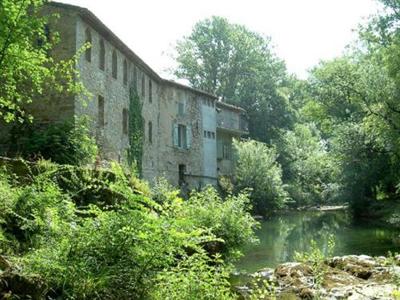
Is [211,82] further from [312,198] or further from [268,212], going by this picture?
[268,212]

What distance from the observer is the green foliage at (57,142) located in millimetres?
16922

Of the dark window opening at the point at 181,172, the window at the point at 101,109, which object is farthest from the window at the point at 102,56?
the dark window opening at the point at 181,172

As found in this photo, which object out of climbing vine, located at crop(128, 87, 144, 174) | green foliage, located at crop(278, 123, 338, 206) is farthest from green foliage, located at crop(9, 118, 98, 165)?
green foliage, located at crop(278, 123, 338, 206)

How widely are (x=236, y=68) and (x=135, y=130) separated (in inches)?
1291

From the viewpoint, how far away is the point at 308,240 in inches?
938

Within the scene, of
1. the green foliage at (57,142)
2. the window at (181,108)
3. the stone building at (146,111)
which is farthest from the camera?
the window at (181,108)

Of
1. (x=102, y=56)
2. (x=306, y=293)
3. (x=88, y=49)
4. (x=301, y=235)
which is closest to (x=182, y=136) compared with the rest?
(x=301, y=235)

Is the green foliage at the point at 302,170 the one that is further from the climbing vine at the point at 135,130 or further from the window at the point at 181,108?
the climbing vine at the point at 135,130

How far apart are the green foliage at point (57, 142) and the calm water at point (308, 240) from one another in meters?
6.33

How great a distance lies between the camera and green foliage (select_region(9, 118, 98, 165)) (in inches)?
666

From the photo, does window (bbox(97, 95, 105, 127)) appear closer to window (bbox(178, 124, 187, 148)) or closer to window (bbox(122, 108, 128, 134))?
window (bbox(122, 108, 128, 134))

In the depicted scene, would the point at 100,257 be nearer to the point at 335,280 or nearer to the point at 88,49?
the point at 335,280

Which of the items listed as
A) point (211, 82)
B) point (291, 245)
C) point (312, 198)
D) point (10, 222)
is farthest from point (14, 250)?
point (211, 82)

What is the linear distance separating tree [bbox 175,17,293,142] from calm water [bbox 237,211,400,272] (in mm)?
22751
